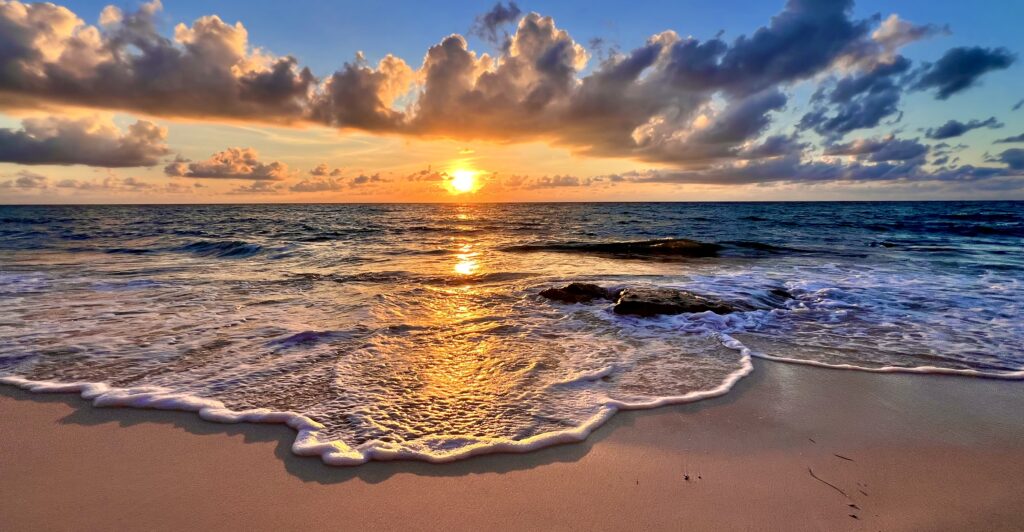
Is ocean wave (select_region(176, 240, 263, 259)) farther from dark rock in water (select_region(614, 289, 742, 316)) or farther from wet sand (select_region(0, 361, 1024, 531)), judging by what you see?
wet sand (select_region(0, 361, 1024, 531))

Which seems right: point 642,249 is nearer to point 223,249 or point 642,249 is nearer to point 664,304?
point 664,304

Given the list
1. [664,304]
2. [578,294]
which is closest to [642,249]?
[578,294]

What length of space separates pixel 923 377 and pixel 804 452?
100 inches

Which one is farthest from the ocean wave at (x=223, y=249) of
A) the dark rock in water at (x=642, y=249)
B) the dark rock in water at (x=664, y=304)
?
the dark rock in water at (x=664, y=304)

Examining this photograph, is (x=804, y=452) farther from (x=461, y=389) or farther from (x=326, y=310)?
(x=326, y=310)

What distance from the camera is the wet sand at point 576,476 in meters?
2.57

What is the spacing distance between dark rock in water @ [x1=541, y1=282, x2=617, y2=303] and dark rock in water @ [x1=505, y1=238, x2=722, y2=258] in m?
9.01

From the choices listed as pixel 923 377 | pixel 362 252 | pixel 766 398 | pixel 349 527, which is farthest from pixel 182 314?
pixel 362 252

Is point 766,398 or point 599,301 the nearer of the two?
point 766,398

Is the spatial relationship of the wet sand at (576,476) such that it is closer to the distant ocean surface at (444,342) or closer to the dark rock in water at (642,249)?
the distant ocean surface at (444,342)

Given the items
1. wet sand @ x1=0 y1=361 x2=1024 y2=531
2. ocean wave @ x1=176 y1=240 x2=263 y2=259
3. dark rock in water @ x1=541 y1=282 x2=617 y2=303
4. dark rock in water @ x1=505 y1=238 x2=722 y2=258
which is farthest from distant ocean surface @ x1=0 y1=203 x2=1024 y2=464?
dark rock in water @ x1=505 y1=238 x2=722 y2=258

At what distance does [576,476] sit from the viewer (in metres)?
2.96

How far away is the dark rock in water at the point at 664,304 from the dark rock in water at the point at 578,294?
2.91 feet

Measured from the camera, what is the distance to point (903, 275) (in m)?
11.8
